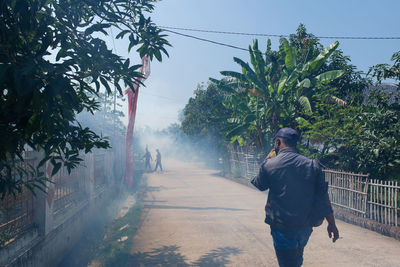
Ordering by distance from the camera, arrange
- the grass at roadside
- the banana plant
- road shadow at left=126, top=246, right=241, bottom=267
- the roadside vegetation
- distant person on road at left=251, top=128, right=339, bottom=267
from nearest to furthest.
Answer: distant person on road at left=251, top=128, right=339, bottom=267, road shadow at left=126, top=246, right=241, bottom=267, the grass at roadside, the roadside vegetation, the banana plant

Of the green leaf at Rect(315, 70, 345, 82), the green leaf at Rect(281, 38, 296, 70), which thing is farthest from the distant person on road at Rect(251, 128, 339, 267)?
the green leaf at Rect(281, 38, 296, 70)

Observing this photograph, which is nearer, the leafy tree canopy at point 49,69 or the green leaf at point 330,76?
the leafy tree canopy at point 49,69

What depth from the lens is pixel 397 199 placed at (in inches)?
248

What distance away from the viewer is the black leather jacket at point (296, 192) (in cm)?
288

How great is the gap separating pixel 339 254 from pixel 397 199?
200cm

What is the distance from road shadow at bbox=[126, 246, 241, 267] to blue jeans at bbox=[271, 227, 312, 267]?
7.50 ft

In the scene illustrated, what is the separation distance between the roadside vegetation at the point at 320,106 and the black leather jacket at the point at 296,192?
520cm

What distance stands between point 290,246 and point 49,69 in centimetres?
250

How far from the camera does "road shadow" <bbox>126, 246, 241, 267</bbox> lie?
5029 mm

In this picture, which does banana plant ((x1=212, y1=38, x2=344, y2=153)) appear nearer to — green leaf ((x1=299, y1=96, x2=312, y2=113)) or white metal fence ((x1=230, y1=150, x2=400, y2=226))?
green leaf ((x1=299, y1=96, x2=312, y2=113))

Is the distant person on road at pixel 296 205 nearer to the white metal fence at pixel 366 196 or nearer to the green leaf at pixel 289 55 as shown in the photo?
the white metal fence at pixel 366 196

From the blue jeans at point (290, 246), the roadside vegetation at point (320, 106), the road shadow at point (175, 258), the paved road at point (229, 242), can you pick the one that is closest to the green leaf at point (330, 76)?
the roadside vegetation at point (320, 106)

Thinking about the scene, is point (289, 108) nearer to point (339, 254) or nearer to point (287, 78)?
point (287, 78)

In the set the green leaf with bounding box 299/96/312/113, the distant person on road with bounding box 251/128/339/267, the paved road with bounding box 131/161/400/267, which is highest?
the green leaf with bounding box 299/96/312/113
